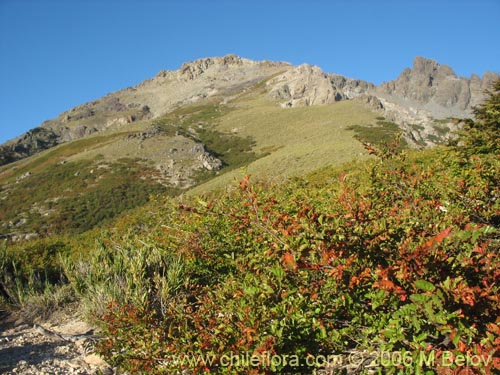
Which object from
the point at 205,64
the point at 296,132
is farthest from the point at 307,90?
the point at 205,64

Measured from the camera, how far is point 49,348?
190 inches

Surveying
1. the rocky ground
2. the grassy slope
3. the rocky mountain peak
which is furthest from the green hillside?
the rocky mountain peak

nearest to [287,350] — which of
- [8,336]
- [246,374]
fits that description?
[246,374]

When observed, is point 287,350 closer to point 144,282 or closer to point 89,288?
point 144,282

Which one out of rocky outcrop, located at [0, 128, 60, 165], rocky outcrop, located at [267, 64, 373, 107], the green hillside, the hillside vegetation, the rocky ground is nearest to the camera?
the hillside vegetation

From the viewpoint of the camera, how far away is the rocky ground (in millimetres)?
4180

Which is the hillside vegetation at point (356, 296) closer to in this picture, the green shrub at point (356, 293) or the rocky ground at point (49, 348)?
the green shrub at point (356, 293)

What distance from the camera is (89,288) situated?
226 inches

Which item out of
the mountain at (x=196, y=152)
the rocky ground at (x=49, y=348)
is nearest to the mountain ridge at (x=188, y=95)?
the mountain at (x=196, y=152)

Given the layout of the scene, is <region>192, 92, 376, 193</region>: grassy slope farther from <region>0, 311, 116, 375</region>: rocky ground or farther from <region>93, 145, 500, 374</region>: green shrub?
<region>93, 145, 500, 374</region>: green shrub

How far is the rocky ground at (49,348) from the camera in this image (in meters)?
4.18

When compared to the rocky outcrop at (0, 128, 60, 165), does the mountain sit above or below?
below

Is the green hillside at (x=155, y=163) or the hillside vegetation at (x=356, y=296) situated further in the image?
the green hillside at (x=155, y=163)

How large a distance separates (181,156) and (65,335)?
41.2 metres
